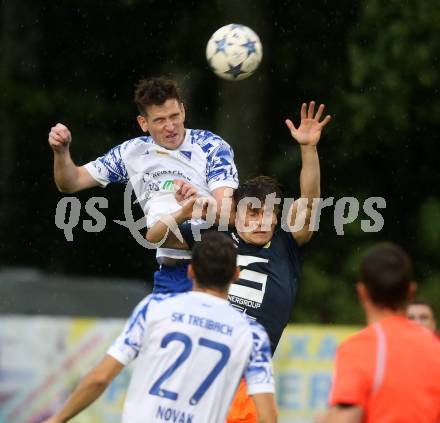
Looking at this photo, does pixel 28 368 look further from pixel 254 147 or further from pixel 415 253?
pixel 415 253

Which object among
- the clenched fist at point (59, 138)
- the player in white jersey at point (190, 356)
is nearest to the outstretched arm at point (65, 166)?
the clenched fist at point (59, 138)

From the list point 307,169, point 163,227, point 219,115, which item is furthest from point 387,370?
point 219,115

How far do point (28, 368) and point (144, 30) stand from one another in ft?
32.0

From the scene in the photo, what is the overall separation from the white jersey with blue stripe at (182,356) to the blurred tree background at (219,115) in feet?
42.4

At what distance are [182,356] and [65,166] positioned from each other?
9.44ft

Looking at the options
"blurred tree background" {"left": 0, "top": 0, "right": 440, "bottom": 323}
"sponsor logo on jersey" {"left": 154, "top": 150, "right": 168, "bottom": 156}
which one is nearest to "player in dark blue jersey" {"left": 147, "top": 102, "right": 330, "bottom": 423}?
"sponsor logo on jersey" {"left": 154, "top": 150, "right": 168, "bottom": 156}

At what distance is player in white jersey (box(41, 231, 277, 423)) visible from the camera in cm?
656

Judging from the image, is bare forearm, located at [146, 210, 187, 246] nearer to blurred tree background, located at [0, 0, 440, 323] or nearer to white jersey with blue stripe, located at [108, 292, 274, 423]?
white jersey with blue stripe, located at [108, 292, 274, 423]

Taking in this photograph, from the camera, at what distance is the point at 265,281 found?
8.57 meters

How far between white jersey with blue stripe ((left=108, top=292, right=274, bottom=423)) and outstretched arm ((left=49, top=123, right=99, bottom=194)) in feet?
8.17

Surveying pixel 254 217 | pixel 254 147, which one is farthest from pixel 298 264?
pixel 254 147

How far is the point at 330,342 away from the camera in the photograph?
43.4ft

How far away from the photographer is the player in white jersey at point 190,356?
6562 mm

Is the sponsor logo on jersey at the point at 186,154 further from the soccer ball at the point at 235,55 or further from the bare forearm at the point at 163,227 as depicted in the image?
the soccer ball at the point at 235,55
